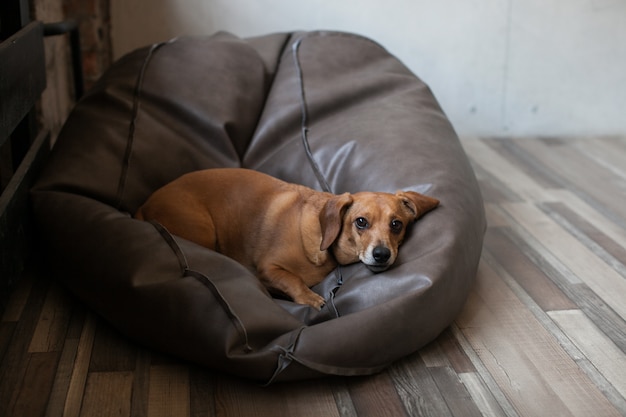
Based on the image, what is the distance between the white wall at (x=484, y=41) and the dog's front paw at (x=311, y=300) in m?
2.38

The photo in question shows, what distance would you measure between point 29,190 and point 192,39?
3.80ft

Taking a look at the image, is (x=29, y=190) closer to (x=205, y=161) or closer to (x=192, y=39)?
(x=205, y=161)

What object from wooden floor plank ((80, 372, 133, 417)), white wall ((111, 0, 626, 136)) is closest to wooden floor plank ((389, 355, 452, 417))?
wooden floor plank ((80, 372, 133, 417))

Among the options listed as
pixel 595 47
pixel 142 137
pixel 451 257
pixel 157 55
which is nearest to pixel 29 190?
pixel 142 137

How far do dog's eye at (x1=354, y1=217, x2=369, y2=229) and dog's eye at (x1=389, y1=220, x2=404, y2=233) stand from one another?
8 cm

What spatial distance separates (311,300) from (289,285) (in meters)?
0.09

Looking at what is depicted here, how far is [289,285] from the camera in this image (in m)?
2.63

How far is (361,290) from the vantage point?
2477 mm

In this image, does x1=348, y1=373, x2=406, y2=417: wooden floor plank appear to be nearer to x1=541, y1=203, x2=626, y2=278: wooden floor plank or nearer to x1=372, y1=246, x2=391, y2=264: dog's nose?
x1=372, y1=246, x2=391, y2=264: dog's nose

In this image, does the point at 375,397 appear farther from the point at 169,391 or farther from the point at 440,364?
the point at 169,391

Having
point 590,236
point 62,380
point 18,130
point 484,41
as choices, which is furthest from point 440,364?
point 484,41

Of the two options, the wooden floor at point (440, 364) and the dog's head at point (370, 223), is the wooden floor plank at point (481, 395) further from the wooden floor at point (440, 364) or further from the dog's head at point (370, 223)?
the dog's head at point (370, 223)

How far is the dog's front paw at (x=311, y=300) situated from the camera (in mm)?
2576

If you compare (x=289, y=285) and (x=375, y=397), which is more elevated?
(x=289, y=285)
